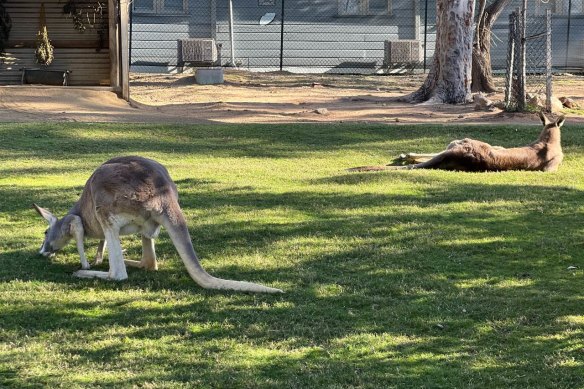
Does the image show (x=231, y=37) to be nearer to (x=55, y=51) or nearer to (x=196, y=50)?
(x=196, y=50)

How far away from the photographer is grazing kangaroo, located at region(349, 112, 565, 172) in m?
10.7

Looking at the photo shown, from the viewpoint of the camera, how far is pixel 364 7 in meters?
28.3

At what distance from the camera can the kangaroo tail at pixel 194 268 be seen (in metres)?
5.95

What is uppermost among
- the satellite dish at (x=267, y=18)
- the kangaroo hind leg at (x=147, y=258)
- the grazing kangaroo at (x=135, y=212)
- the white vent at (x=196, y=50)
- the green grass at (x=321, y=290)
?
the satellite dish at (x=267, y=18)

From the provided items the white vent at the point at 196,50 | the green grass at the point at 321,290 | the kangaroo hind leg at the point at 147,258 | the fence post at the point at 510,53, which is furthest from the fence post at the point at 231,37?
the kangaroo hind leg at the point at 147,258

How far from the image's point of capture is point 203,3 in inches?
1081

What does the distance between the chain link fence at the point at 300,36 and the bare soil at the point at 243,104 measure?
102 inches

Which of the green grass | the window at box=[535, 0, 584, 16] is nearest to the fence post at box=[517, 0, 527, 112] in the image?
the green grass

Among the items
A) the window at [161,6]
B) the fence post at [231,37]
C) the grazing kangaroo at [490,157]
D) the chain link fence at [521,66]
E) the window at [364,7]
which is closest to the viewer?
the grazing kangaroo at [490,157]

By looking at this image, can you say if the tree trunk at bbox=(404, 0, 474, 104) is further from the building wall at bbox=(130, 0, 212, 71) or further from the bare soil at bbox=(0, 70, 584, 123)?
the building wall at bbox=(130, 0, 212, 71)

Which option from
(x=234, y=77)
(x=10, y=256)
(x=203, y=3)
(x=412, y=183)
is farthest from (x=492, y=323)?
(x=203, y=3)

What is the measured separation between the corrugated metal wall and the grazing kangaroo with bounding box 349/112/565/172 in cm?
1197

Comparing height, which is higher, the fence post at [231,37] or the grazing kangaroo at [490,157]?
the fence post at [231,37]

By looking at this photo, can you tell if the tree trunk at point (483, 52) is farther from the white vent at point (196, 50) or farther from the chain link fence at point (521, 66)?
the white vent at point (196, 50)
